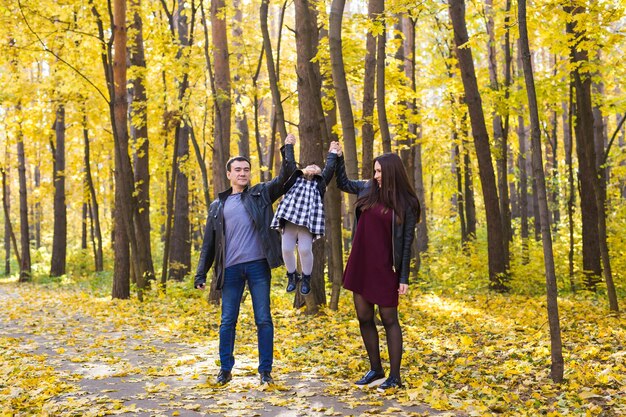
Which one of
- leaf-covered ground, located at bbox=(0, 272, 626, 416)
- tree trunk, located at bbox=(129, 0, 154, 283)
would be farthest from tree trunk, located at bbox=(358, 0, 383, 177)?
tree trunk, located at bbox=(129, 0, 154, 283)

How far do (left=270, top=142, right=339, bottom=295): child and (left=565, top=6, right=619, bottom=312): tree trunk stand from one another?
463 centimetres

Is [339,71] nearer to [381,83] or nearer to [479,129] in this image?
[381,83]

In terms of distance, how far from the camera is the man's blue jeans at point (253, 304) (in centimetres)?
635

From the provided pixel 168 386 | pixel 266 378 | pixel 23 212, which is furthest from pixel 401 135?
pixel 23 212

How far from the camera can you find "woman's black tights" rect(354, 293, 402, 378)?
6039 mm

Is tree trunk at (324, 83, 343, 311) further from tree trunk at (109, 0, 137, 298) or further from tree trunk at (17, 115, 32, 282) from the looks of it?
tree trunk at (17, 115, 32, 282)

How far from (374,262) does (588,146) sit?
21.7 feet

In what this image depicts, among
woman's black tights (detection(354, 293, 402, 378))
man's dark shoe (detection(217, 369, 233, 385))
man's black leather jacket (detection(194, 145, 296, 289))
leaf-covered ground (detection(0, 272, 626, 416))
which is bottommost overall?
leaf-covered ground (detection(0, 272, 626, 416))

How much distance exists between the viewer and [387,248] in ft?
19.8

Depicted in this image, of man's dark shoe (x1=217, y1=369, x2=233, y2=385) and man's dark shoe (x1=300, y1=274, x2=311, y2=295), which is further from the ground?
man's dark shoe (x1=300, y1=274, x2=311, y2=295)

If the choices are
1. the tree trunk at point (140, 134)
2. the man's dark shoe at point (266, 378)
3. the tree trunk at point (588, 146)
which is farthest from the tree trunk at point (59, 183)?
the man's dark shoe at point (266, 378)

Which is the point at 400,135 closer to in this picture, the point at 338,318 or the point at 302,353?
the point at 338,318

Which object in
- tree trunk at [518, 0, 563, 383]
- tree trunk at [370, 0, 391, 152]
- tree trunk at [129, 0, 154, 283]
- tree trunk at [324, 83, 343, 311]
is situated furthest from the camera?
tree trunk at [129, 0, 154, 283]

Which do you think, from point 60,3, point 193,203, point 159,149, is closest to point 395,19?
point 60,3
